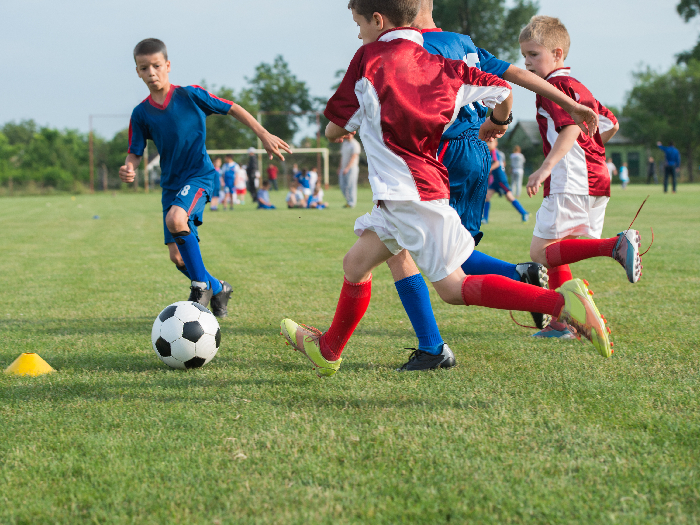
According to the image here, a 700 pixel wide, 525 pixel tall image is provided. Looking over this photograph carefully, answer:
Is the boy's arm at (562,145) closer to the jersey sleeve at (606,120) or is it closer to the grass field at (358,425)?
the jersey sleeve at (606,120)

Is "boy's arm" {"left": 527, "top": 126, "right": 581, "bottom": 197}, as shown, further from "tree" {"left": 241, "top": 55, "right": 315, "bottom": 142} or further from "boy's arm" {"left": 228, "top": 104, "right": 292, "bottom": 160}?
"tree" {"left": 241, "top": 55, "right": 315, "bottom": 142}

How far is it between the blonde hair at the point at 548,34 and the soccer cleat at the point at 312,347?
2214 mm

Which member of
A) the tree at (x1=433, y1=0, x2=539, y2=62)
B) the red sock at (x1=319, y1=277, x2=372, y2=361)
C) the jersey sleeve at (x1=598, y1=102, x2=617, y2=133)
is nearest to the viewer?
the red sock at (x1=319, y1=277, x2=372, y2=361)

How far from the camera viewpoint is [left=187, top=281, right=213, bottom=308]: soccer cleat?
4621mm

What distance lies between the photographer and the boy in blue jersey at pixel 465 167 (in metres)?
2.92

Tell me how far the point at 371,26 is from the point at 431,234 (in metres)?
0.95

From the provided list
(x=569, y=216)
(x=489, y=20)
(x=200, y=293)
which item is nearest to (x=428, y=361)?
(x=569, y=216)

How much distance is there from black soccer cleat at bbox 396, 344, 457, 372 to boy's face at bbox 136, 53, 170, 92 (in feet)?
9.25

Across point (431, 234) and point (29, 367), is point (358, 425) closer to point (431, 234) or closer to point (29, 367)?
point (431, 234)

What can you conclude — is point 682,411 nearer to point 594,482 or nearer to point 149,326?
point 594,482

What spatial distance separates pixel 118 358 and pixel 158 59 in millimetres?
2271

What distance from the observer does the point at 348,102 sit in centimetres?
268

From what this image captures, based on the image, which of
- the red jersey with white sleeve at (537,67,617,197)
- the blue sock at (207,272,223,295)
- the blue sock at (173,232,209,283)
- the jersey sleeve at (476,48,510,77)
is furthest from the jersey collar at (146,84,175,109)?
the red jersey with white sleeve at (537,67,617,197)

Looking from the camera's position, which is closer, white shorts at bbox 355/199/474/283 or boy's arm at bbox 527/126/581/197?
white shorts at bbox 355/199/474/283
